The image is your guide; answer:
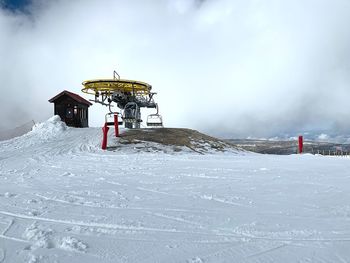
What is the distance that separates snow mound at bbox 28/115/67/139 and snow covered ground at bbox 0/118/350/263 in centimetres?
1413

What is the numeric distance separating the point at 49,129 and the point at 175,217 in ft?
69.3

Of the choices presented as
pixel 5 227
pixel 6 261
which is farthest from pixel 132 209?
pixel 6 261

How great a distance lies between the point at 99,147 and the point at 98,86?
11388 millimetres

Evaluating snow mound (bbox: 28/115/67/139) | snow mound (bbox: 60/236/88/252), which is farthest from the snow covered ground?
snow mound (bbox: 28/115/67/139)

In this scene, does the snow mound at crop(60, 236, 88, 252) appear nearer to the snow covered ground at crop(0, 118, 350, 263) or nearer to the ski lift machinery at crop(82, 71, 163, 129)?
the snow covered ground at crop(0, 118, 350, 263)

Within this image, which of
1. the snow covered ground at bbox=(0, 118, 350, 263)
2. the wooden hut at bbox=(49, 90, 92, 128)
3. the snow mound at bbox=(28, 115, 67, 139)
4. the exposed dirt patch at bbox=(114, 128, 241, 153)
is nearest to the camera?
the snow covered ground at bbox=(0, 118, 350, 263)

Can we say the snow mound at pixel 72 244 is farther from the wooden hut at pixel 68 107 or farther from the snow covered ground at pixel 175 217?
the wooden hut at pixel 68 107

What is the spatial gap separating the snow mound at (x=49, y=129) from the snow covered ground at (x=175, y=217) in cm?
1413

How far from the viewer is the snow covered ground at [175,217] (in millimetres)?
3375

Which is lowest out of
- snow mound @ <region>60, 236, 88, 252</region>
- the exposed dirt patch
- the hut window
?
snow mound @ <region>60, 236, 88, 252</region>

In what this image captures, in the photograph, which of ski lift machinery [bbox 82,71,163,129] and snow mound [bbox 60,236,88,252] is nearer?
snow mound [bbox 60,236,88,252]

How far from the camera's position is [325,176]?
8.70m

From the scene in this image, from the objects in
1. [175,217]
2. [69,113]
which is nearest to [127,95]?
[69,113]

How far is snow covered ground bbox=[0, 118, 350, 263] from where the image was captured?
3.38 metres
